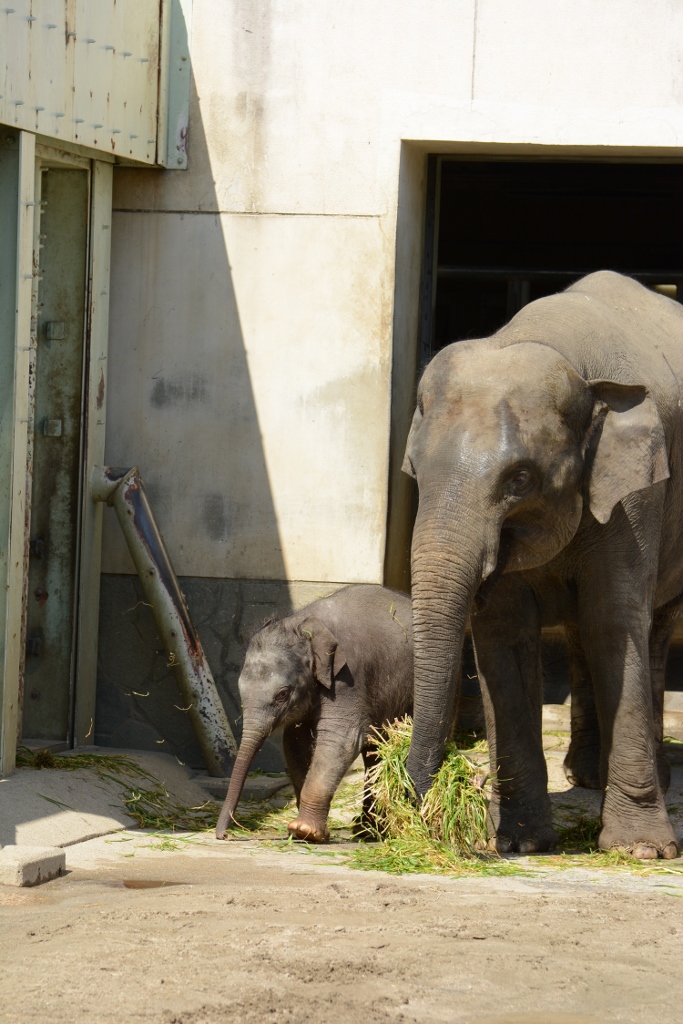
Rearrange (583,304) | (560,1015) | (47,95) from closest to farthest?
(560,1015), (583,304), (47,95)

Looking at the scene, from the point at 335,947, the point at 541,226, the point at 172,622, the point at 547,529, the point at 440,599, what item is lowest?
the point at 335,947

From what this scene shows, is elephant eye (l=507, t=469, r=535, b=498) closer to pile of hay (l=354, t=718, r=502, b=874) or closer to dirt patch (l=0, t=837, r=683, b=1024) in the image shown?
pile of hay (l=354, t=718, r=502, b=874)

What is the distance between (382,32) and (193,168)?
1242 mm

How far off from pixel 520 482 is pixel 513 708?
125cm

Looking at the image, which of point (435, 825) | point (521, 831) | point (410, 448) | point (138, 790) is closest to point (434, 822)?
point (435, 825)

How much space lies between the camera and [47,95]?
7.29 metres

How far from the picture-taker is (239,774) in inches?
261

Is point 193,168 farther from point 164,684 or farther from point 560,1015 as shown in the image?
point 560,1015

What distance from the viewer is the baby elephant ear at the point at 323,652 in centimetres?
689

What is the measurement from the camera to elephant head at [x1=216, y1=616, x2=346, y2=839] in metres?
6.73

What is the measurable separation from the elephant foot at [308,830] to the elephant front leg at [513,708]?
73 centimetres

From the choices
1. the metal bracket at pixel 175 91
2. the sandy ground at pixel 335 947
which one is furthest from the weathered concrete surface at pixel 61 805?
the metal bracket at pixel 175 91

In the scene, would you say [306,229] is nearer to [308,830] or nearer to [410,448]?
[410,448]

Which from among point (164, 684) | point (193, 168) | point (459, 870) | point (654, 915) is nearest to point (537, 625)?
point (459, 870)
